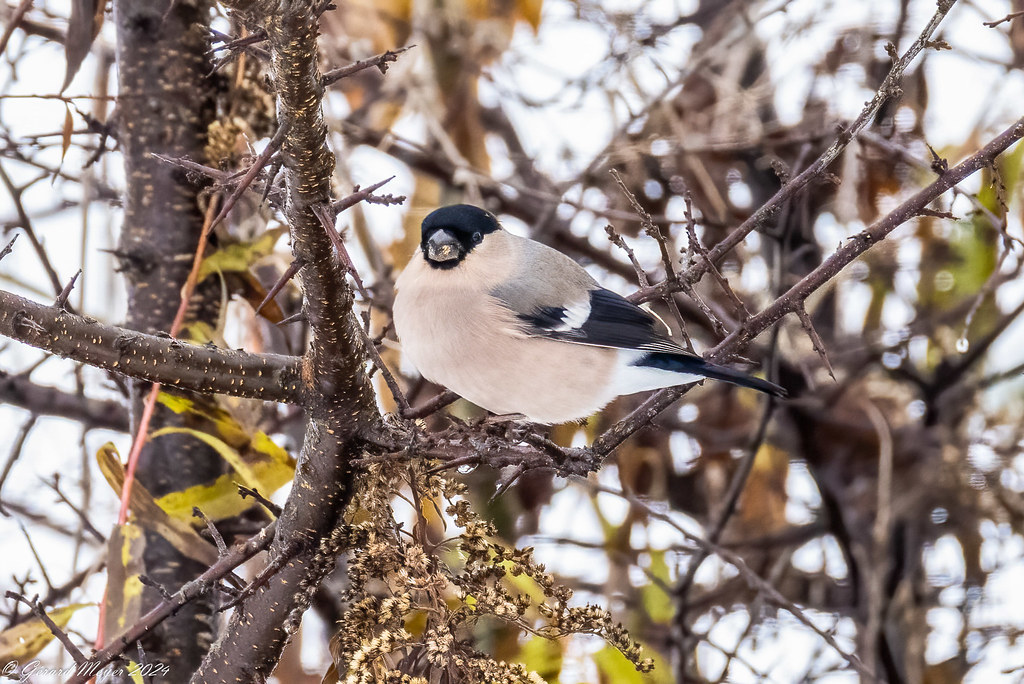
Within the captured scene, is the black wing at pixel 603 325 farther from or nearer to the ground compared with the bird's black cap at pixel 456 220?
nearer to the ground

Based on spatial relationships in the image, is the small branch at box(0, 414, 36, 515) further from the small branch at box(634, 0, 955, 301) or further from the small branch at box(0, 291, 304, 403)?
the small branch at box(634, 0, 955, 301)

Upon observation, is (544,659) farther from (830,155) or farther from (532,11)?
(532,11)

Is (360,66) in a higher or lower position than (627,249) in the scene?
lower

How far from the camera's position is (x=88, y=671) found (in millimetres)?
1173

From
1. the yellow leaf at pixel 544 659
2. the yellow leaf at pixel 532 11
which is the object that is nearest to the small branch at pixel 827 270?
the yellow leaf at pixel 544 659

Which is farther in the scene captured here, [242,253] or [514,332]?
[242,253]

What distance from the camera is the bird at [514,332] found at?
1.46 meters

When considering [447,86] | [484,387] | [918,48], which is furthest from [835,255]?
[447,86]

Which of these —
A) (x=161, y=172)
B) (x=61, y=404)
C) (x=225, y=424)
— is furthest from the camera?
(x=61, y=404)

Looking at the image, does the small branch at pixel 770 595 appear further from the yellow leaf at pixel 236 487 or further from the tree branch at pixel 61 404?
the tree branch at pixel 61 404

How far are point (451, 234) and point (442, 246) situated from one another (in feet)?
0.13

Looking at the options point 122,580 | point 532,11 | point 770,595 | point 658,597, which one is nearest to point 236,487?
point 122,580

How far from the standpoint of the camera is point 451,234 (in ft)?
5.12

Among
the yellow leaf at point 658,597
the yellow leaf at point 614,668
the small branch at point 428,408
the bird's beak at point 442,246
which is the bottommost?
the yellow leaf at point 614,668
